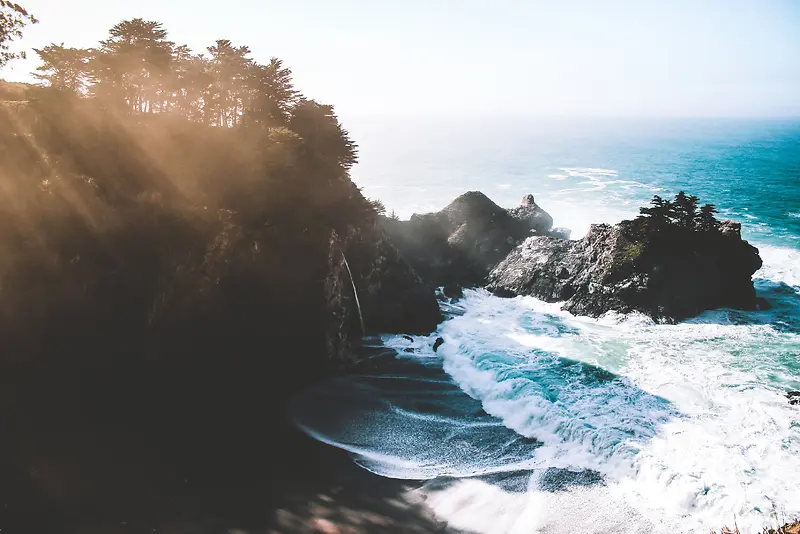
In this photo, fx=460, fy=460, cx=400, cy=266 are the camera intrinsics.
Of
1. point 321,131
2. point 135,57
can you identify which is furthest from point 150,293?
point 135,57

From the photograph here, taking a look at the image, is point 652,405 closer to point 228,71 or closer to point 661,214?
point 661,214

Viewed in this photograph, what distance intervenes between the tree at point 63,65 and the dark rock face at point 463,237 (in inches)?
1006

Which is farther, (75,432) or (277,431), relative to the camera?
(277,431)

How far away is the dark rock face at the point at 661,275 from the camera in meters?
31.9

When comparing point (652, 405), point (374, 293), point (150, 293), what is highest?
point (150, 293)

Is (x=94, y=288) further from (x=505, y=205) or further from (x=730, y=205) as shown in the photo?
(x=730, y=205)

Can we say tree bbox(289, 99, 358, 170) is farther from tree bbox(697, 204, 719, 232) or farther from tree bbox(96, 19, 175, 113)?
tree bbox(697, 204, 719, 232)

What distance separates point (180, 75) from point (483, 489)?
32.5 m

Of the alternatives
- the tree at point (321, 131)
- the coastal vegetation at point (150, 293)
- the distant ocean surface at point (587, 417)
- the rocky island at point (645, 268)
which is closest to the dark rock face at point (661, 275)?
the rocky island at point (645, 268)

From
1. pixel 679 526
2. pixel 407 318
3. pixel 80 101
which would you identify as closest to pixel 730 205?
pixel 407 318

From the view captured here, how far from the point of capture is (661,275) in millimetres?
32312

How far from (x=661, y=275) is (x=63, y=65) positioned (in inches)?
1646

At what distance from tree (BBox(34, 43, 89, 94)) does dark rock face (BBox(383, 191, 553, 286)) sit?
25.6 m

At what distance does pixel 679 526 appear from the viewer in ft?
48.4
